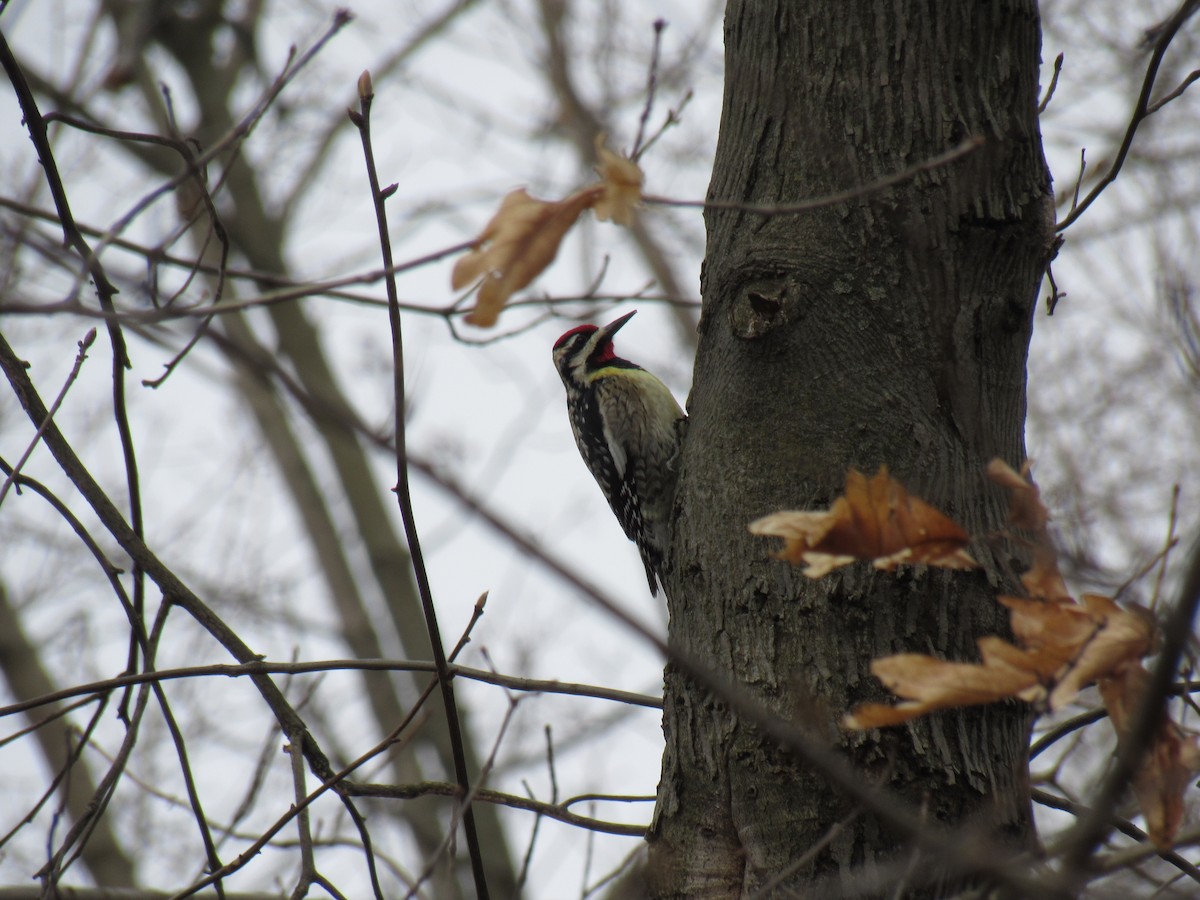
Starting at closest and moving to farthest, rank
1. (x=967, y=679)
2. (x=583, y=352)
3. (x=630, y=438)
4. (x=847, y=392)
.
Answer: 1. (x=967, y=679)
2. (x=847, y=392)
3. (x=630, y=438)
4. (x=583, y=352)

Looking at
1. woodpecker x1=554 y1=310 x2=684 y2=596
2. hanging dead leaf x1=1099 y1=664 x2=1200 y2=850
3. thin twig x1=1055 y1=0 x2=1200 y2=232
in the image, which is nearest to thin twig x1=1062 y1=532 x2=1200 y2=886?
hanging dead leaf x1=1099 y1=664 x2=1200 y2=850

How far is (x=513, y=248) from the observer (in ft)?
6.57

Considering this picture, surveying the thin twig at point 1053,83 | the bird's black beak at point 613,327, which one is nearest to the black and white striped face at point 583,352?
the bird's black beak at point 613,327

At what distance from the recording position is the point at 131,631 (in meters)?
2.84

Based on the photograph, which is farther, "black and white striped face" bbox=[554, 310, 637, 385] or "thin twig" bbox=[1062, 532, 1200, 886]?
"black and white striped face" bbox=[554, 310, 637, 385]

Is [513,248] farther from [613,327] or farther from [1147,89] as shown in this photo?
[613,327]

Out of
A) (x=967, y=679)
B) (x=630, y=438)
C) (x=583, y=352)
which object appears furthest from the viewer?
(x=583, y=352)

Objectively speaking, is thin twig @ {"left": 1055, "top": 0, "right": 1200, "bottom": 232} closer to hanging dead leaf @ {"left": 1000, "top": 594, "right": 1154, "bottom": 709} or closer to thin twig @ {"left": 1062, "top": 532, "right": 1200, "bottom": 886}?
hanging dead leaf @ {"left": 1000, "top": 594, "right": 1154, "bottom": 709}

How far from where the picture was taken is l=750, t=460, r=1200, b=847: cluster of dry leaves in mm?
1700

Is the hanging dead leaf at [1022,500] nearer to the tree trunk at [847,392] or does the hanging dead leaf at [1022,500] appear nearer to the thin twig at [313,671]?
the tree trunk at [847,392]

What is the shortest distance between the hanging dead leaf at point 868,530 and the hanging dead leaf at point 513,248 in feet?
1.90

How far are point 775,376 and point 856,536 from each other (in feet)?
2.71

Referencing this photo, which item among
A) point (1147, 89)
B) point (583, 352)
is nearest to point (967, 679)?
point (1147, 89)

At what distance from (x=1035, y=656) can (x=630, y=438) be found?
3.69m
